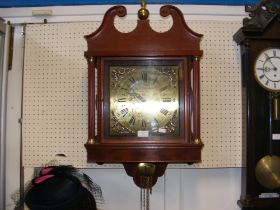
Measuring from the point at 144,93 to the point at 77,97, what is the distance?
37 centimetres

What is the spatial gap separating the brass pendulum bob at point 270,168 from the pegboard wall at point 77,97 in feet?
0.46

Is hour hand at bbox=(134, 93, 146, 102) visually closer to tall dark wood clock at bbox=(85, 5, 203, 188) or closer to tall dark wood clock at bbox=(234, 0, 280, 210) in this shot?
tall dark wood clock at bbox=(85, 5, 203, 188)

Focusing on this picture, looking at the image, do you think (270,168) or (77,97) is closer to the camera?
(270,168)

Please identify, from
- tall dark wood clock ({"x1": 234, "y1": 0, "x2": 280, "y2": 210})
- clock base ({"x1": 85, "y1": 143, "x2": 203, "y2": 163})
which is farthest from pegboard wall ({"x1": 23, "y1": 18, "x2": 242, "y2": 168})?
clock base ({"x1": 85, "y1": 143, "x2": 203, "y2": 163})

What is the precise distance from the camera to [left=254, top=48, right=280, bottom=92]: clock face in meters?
1.29

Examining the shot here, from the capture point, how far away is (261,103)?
128 cm

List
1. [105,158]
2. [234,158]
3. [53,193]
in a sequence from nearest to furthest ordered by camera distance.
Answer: [53,193], [105,158], [234,158]

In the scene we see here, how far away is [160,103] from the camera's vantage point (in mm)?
1216

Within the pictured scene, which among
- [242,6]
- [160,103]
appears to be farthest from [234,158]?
[242,6]

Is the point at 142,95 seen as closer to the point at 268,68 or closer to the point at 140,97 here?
the point at 140,97

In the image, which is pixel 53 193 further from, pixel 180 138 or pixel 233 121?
pixel 233 121

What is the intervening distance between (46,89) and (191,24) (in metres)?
0.77

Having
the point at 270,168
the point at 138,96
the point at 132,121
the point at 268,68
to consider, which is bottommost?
the point at 270,168

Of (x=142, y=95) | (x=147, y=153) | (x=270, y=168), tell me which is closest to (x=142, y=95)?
(x=142, y=95)
